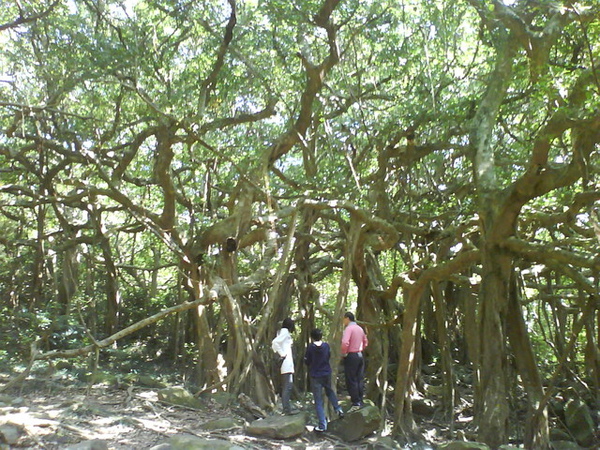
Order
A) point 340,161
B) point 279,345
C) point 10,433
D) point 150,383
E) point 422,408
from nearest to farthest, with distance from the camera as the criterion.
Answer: point 10,433 < point 279,345 < point 150,383 < point 422,408 < point 340,161

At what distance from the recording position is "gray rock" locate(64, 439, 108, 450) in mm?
4336

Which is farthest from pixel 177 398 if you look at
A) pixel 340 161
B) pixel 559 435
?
pixel 559 435

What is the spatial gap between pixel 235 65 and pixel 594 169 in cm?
483

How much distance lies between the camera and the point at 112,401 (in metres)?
6.27

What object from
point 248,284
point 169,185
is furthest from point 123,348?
point 248,284

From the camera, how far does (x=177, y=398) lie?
6523 mm

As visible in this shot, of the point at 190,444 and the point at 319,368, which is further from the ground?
the point at 319,368

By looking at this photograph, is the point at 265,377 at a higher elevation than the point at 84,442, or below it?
higher

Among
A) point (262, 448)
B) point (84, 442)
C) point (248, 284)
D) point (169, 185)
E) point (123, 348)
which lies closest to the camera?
point (84, 442)

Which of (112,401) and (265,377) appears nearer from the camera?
(112,401)

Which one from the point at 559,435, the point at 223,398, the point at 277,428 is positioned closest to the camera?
the point at 277,428

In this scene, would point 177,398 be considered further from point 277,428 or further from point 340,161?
point 340,161

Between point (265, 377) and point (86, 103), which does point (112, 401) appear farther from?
point (86, 103)

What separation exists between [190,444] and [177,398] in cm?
192
